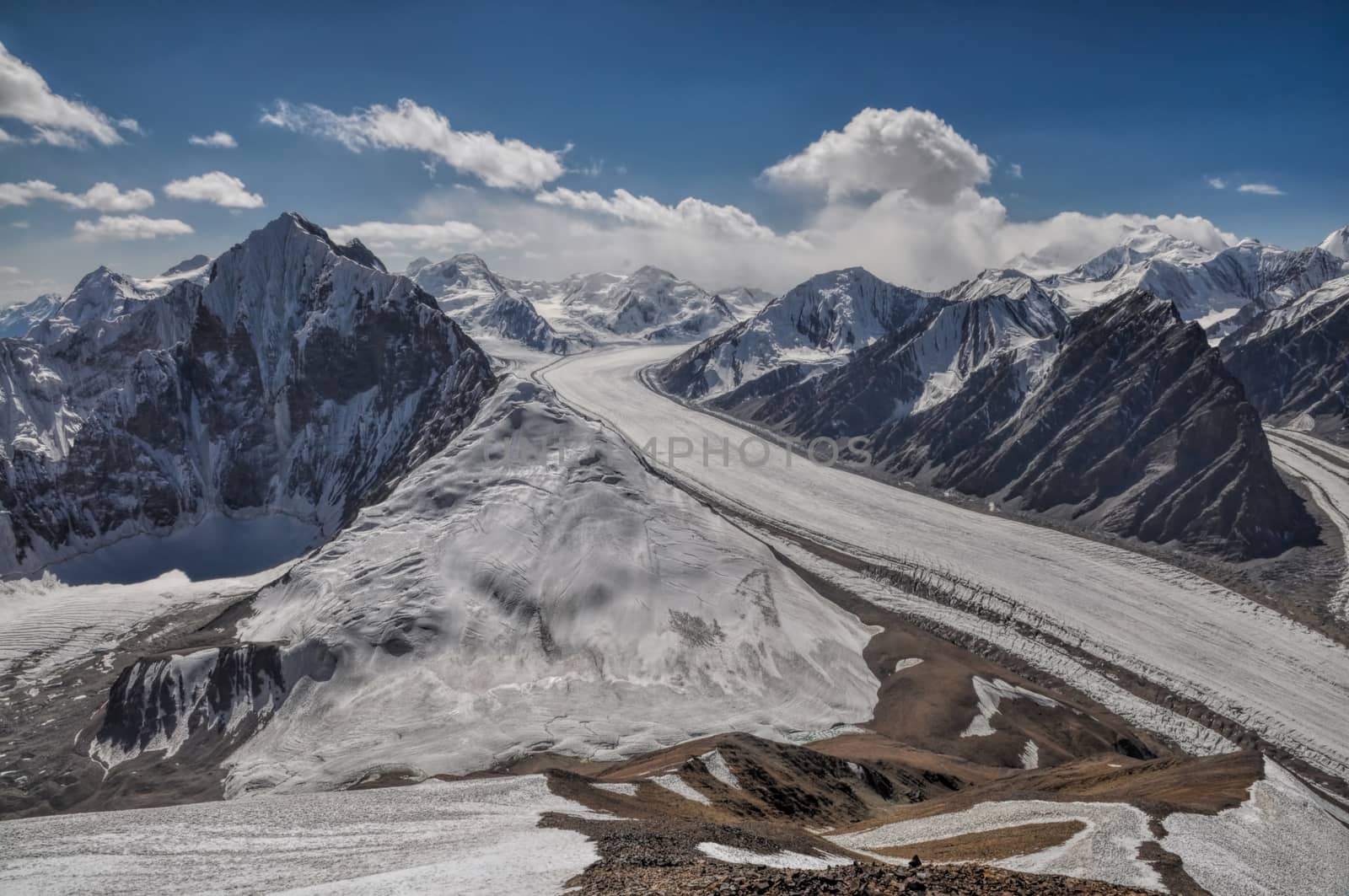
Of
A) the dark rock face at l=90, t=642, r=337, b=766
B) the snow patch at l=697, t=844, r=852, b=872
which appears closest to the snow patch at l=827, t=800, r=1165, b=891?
the snow patch at l=697, t=844, r=852, b=872

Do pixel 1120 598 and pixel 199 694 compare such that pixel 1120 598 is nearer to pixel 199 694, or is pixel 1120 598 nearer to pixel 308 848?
pixel 308 848

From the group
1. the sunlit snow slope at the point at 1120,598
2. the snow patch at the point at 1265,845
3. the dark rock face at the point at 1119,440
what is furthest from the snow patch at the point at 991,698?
the dark rock face at the point at 1119,440

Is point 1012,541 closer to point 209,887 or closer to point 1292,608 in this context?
point 1292,608

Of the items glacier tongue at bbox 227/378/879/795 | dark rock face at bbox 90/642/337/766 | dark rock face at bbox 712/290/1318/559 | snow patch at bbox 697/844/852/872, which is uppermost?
dark rock face at bbox 712/290/1318/559

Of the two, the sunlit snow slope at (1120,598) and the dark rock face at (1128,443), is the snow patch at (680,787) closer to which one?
the sunlit snow slope at (1120,598)

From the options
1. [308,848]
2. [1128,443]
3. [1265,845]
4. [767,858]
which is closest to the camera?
[767,858]

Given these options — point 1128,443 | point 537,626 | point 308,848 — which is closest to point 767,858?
point 308,848

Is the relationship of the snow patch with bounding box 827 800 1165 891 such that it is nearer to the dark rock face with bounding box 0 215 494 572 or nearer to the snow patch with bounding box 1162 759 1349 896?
the snow patch with bounding box 1162 759 1349 896
